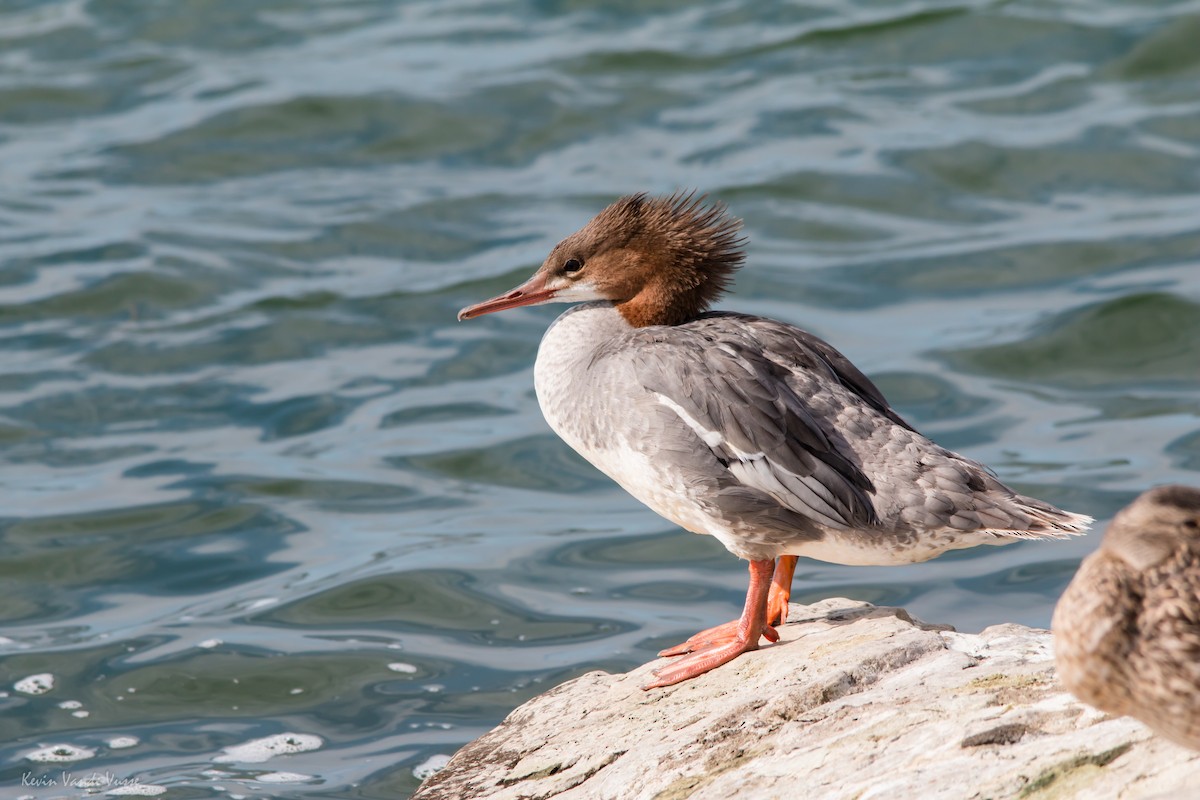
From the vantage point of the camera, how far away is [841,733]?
3979mm

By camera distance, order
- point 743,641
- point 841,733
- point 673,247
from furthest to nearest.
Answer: point 673,247 < point 743,641 < point 841,733

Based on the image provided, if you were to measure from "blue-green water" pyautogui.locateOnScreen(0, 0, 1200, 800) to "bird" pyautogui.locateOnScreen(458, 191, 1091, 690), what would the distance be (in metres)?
1.66

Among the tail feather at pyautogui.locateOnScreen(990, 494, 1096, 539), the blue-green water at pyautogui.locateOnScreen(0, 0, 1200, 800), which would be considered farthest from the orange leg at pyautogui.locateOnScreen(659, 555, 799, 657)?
the blue-green water at pyautogui.locateOnScreen(0, 0, 1200, 800)

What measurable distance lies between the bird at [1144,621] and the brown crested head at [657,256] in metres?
2.43

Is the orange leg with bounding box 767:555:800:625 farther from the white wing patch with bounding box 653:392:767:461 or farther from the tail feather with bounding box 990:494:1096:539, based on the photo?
the tail feather with bounding box 990:494:1096:539

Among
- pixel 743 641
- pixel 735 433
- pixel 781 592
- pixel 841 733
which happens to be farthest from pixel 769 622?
pixel 841 733

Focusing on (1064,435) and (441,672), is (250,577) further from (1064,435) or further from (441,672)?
(1064,435)

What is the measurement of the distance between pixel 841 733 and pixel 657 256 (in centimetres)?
209

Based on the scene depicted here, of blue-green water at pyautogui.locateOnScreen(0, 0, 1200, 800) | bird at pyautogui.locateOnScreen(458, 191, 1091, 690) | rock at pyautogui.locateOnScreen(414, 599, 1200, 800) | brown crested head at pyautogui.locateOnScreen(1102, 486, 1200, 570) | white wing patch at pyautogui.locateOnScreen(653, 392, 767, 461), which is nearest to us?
brown crested head at pyautogui.locateOnScreen(1102, 486, 1200, 570)

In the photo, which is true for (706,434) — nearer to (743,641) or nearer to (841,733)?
(743,641)

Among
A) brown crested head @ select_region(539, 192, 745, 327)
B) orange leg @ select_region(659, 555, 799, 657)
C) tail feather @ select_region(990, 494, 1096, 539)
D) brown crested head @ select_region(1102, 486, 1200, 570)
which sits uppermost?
brown crested head @ select_region(539, 192, 745, 327)

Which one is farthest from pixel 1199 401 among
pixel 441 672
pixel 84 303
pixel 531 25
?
pixel 531 25

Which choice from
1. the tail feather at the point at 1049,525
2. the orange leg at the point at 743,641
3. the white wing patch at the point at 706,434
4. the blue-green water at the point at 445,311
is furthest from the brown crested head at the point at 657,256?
the blue-green water at the point at 445,311

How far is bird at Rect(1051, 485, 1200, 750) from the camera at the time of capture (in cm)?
314
